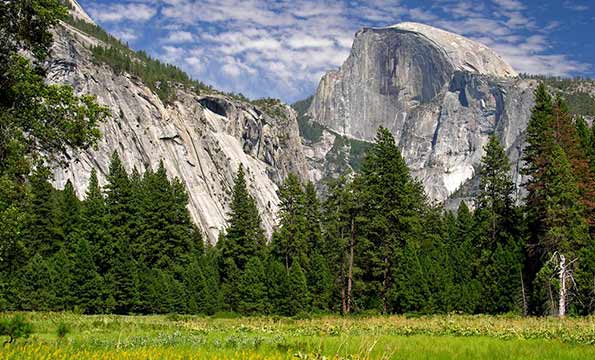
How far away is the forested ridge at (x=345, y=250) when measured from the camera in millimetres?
37312

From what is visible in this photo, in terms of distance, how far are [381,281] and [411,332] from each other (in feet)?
92.8

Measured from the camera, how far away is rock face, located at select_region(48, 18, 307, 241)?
101 m

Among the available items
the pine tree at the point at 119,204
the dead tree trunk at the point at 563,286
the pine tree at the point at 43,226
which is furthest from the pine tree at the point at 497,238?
the pine tree at the point at 43,226

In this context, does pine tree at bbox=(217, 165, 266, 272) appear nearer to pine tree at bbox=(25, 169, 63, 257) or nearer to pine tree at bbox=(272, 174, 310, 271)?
pine tree at bbox=(272, 174, 310, 271)

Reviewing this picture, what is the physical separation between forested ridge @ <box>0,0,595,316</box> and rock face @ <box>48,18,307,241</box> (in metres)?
36.4

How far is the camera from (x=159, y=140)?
11231 centimetres

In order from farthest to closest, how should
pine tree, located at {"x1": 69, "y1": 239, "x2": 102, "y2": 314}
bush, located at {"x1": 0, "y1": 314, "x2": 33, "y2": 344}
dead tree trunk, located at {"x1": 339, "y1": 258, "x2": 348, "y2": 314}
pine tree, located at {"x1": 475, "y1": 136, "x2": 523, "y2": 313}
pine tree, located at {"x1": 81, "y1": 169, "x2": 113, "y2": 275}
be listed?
1. pine tree, located at {"x1": 81, "y1": 169, "x2": 113, "y2": 275}
2. pine tree, located at {"x1": 69, "y1": 239, "x2": 102, "y2": 314}
3. dead tree trunk, located at {"x1": 339, "y1": 258, "x2": 348, "y2": 314}
4. pine tree, located at {"x1": 475, "y1": 136, "x2": 523, "y2": 313}
5. bush, located at {"x1": 0, "y1": 314, "x2": 33, "y2": 344}

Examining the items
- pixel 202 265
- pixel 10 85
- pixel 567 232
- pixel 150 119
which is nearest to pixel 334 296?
pixel 202 265

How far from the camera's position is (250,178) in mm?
135375

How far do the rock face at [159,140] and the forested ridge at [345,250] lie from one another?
119 ft

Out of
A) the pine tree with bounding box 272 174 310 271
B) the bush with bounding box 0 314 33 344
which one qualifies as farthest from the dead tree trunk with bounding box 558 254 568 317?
the bush with bounding box 0 314 33 344

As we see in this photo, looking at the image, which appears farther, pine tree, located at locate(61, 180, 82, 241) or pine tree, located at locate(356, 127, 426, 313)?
pine tree, located at locate(61, 180, 82, 241)

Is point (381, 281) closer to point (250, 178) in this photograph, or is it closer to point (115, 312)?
point (115, 312)

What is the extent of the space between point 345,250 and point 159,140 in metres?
71.7
